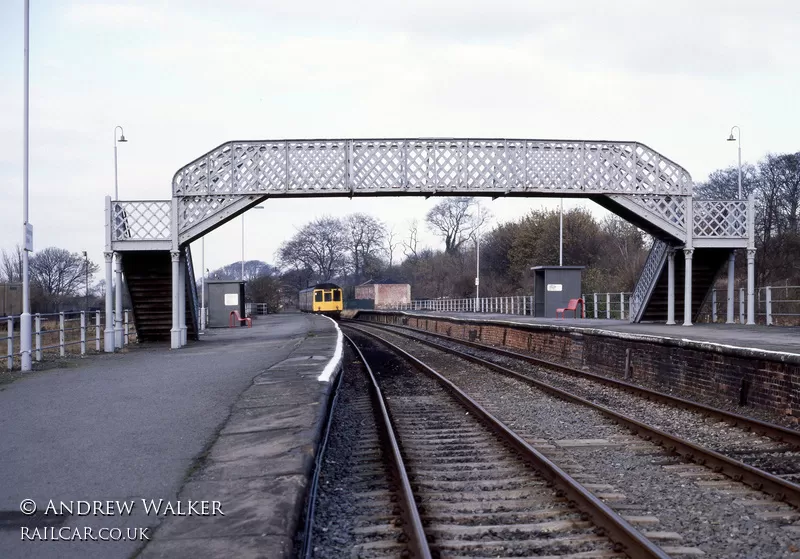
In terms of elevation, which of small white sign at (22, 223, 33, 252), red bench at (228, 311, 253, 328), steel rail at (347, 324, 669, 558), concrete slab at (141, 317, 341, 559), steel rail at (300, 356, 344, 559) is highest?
small white sign at (22, 223, 33, 252)

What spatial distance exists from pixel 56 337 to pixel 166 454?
27.5 metres

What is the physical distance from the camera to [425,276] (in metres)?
82.1

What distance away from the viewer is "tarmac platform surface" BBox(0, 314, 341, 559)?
445 centimetres

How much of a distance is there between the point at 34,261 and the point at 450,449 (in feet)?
234

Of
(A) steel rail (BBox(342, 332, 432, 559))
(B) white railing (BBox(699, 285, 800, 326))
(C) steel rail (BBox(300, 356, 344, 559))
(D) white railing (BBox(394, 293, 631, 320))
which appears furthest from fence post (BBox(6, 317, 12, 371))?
(D) white railing (BBox(394, 293, 631, 320))

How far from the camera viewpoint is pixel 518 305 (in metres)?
39.7

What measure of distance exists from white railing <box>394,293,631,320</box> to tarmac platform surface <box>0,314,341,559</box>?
63.3 ft

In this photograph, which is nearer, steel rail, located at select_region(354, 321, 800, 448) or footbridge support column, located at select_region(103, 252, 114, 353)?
steel rail, located at select_region(354, 321, 800, 448)

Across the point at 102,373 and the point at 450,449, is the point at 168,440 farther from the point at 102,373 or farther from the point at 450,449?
the point at 102,373

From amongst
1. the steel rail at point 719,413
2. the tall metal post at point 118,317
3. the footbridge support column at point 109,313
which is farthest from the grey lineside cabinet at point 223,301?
the steel rail at point 719,413

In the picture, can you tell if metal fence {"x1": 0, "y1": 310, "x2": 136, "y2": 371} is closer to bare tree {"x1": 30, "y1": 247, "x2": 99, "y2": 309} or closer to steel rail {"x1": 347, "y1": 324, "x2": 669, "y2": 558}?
steel rail {"x1": 347, "y1": 324, "x2": 669, "y2": 558}

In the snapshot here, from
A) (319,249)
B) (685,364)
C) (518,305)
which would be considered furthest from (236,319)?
(319,249)

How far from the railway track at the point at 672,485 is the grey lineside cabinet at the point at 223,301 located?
104ft

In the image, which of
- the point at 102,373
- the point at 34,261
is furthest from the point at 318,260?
the point at 102,373
